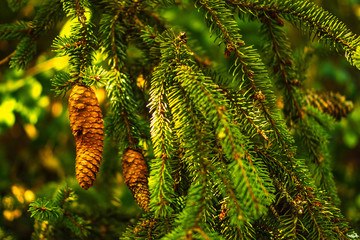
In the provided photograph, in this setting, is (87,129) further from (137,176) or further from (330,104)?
(330,104)

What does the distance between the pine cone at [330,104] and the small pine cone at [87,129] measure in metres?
0.82

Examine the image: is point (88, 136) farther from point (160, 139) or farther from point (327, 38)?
point (327, 38)

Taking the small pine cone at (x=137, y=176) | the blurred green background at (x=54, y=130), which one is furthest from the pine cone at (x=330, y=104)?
the small pine cone at (x=137, y=176)

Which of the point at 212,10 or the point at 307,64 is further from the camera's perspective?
the point at 307,64

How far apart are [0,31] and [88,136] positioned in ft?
1.87

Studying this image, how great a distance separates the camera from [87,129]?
0.67m

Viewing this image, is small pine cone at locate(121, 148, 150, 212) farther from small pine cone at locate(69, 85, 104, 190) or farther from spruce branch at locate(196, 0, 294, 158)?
spruce branch at locate(196, 0, 294, 158)

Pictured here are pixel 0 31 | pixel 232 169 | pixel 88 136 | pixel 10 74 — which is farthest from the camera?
pixel 10 74

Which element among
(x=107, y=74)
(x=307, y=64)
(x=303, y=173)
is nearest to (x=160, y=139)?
(x=107, y=74)

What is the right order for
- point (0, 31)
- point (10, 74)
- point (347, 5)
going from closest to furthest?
point (0, 31)
point (10, 74)
point (347, 5)

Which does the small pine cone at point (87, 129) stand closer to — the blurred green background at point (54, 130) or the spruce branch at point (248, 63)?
the spruce branch at point (248, 63)

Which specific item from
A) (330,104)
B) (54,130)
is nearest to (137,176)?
(330,104)

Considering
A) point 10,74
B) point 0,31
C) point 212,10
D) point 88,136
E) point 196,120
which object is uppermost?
point 212,10

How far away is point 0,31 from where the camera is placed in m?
0.95
